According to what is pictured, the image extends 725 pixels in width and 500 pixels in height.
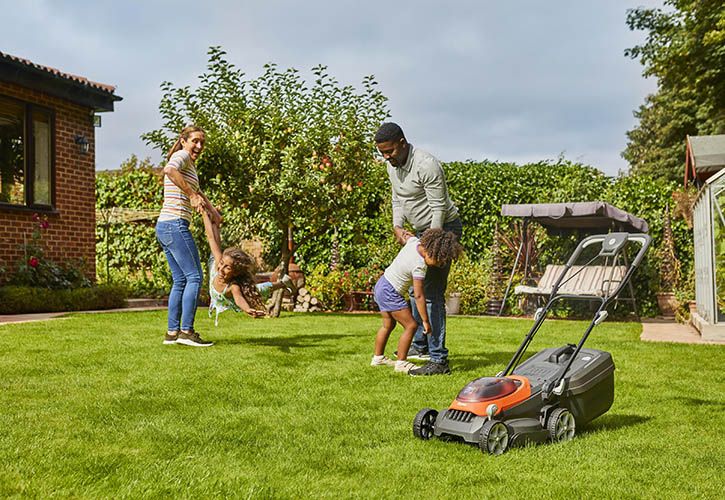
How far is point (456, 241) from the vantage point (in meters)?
5.50

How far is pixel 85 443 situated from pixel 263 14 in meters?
6.15

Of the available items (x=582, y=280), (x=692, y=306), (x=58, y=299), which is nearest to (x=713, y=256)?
(x=692, y=306)

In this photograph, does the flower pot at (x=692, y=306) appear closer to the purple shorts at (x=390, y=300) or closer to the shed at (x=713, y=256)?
the shed at (x=713, y=256)

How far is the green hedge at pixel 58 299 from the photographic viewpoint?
10.1m

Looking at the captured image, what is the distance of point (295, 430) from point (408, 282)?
6.97 feet

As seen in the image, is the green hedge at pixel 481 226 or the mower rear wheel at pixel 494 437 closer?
the mower rear wheel at pixel 494 437

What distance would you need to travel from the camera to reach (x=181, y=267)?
6.65 metres

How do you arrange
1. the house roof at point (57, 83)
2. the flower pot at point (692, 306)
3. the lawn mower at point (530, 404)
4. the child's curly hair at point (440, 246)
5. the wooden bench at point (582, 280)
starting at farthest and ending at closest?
the wooden bench at point (582, 280) < the house roof at point (57, 83) < the flower pot at point (692, 306) < the child's curly hair at point (440, 246) < the lawn mower at point (530, 404)

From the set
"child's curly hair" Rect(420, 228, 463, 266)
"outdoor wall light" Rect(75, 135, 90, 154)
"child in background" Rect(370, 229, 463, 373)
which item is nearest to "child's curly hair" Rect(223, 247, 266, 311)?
"child in background" Rect(370, 229, 463, 373)

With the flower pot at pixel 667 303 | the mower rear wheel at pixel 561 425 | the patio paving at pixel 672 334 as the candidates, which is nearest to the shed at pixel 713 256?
the patio paving at pixel 672 334

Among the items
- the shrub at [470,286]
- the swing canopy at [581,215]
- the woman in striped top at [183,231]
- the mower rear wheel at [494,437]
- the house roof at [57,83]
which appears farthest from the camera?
the shrub at [470,286]

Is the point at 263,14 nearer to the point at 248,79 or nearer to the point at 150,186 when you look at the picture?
the point at 248,79

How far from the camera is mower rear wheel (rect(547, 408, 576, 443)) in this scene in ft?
Result: 11.6

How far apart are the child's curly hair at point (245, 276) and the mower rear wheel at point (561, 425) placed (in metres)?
3.23
